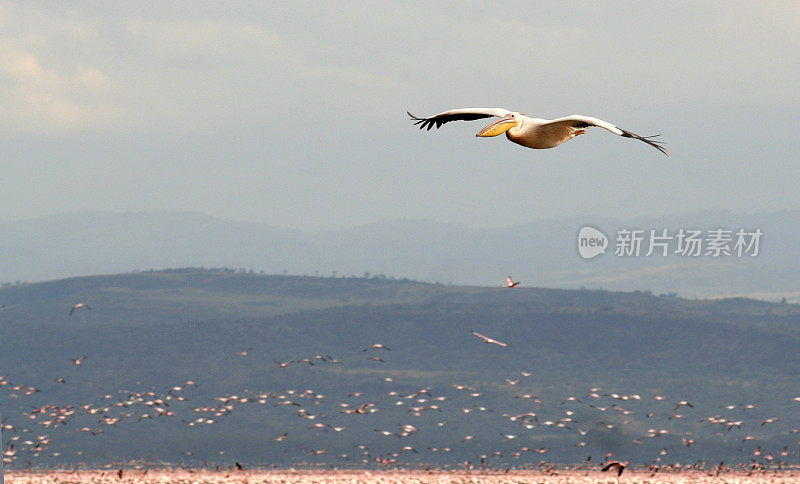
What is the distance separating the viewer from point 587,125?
18.8 m

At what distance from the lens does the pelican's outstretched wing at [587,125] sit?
18.6 meters

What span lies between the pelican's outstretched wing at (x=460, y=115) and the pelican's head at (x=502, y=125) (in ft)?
1.72

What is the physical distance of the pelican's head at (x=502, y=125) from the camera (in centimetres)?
1856

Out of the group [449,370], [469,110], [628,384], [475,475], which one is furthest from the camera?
[449,370]

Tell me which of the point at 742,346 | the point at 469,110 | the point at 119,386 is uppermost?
the point at 469,110

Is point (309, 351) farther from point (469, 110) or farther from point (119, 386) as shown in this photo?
point (469, 110)

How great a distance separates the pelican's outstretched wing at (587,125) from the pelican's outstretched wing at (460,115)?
46.9 inches

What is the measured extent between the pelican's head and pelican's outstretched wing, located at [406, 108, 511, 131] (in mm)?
526

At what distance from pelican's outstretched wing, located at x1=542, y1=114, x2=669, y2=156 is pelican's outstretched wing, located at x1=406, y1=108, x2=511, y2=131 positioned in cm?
119

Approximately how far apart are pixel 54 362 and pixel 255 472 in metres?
76.0

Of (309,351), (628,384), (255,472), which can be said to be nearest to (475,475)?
(255,472)

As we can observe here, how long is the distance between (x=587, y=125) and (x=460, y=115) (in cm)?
405

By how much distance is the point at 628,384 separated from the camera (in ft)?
323

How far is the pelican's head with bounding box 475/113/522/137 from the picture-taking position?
18.6 m
